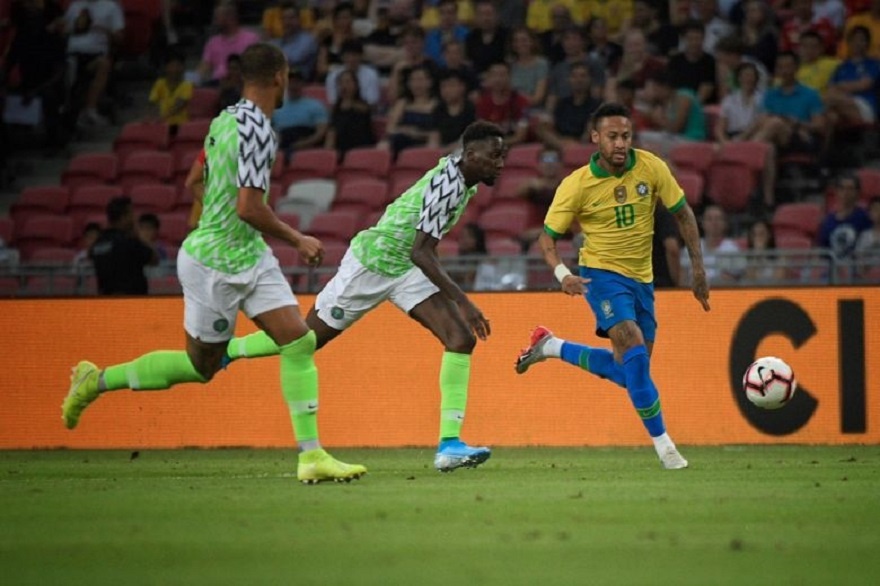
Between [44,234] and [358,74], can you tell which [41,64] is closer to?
[44,234]

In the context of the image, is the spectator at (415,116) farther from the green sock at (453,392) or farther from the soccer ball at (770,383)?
the green sock at (453,392)

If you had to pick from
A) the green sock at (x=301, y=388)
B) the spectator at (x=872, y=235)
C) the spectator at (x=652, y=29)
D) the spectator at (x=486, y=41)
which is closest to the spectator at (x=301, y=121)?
the spectator at (x=486, y=41)

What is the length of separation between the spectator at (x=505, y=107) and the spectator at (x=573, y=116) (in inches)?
12.7

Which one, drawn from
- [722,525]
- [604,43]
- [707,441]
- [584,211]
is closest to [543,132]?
[604,43]

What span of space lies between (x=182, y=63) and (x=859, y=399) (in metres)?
11.0

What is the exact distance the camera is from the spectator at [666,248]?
14008mm

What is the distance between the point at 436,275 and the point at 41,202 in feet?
35.3

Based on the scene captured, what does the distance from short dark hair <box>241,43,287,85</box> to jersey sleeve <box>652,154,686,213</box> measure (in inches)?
112

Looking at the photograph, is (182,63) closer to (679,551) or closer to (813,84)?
(813,84)

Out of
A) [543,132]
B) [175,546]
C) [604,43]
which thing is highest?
[604,43]

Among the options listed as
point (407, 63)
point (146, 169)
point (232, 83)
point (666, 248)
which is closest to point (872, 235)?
point (666, 248)

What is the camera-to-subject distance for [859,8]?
19984 mm

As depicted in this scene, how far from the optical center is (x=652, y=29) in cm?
2020

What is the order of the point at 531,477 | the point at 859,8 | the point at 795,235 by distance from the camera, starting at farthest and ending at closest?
the point at 859,8
the point at 795,235
the point at 531,477
